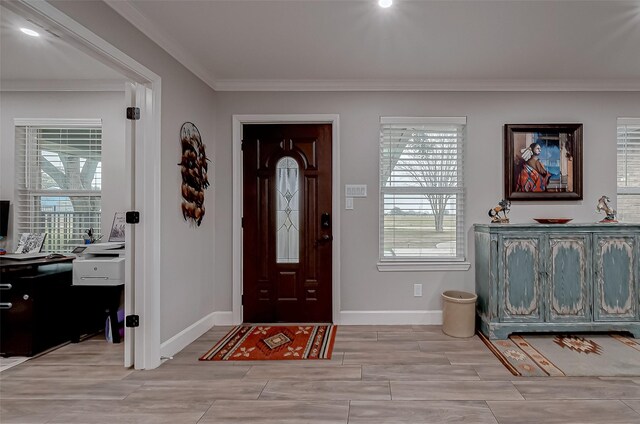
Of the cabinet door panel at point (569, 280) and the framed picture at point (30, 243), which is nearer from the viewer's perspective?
the cabinet door panel at point (569, 280)

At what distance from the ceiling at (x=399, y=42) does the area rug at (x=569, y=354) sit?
8.24 ft

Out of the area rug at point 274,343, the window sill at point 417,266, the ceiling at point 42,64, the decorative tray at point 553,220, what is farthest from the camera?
the window sill at point 417,266

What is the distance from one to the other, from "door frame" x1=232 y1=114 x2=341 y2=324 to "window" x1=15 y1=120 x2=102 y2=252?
4.89 feet

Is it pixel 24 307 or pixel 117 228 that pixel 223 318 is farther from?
pixel 24 307

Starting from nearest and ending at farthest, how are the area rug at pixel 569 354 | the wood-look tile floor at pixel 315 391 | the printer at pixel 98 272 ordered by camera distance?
the wood-look tile floor at pixel 315 391
the area rug at pixel 569 354
the printer at pixel 98 272

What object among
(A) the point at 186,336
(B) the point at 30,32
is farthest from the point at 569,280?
(B) the point at 30,32

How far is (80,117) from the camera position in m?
3.60

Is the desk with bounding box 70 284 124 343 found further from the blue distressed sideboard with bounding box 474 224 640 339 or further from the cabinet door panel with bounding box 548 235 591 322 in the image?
the cabinet door panel with bounding box 548 235 591 322

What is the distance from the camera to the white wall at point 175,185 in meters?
2.32

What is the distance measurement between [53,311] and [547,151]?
496 cm

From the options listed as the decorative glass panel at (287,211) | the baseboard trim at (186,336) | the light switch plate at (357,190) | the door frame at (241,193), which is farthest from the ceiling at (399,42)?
the baseboard trim at (186,336)

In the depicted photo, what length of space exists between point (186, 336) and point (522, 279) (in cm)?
311

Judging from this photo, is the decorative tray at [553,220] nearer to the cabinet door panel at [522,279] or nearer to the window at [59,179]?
the cabinet door panel at [522,279]

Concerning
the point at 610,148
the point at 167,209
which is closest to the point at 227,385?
the point at 167,209
